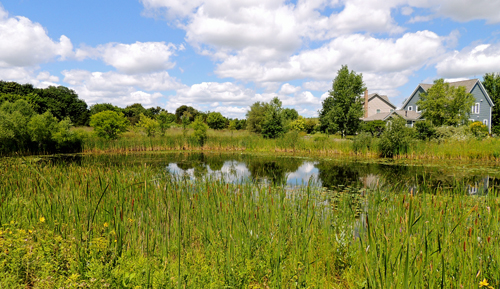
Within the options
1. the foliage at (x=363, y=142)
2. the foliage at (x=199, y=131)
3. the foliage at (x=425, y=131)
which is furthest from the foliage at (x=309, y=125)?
the foliage at (x=363, y=142)

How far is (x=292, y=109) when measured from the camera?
67.2m

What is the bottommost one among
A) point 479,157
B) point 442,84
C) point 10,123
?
point 479,157

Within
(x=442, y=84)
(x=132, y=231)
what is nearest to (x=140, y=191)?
(x=132, y=231)

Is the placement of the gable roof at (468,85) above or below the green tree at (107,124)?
above

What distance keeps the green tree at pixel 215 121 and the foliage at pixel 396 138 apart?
117 ft

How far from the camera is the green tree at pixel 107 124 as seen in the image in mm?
21281

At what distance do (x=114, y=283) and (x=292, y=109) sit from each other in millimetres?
66514

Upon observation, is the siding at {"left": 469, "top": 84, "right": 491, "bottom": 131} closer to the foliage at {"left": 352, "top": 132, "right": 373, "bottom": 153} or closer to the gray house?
the gray house

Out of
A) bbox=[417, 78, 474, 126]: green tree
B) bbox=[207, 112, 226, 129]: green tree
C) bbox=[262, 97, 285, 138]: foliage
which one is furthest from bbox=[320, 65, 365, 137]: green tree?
bbox=[207, 112, 226, 129]: green tree

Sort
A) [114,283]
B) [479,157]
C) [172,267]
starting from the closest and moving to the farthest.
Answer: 1. [114,283]
2. [172,267]
3. [479,157]

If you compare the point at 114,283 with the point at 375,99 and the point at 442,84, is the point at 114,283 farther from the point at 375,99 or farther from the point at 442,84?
the point at 375,99

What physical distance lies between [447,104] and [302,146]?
1884cm

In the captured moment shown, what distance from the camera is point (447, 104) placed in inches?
1130

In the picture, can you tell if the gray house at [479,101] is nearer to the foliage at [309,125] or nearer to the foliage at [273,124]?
the foliage at [309,125]
